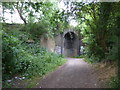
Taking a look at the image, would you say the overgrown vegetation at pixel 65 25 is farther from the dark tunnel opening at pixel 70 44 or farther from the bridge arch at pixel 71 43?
the dark tunnel opening at pixel 70 44

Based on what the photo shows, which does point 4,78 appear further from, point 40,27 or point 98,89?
point 40,27

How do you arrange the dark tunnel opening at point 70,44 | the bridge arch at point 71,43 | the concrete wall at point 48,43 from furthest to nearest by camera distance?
the dark tunnel opening at point 70,44, the bridge arch at point 71,43, the concrete wall at point 48,43

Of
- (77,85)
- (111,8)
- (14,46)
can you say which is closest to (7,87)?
(14,46)

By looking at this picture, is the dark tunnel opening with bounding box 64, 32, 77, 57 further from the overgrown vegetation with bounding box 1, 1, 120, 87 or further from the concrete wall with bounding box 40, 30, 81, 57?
the overgrown vegetation with bounding box 1, 1, 120, 87

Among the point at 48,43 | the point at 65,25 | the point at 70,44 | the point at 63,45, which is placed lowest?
the point at 63,45

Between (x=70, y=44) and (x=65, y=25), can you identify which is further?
(x=70, y=44)

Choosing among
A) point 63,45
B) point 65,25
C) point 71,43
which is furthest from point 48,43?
point 71,43

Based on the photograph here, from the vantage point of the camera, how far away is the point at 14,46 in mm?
5102

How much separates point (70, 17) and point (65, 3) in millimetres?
921

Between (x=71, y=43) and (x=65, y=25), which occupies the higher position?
(x=65, y=25)

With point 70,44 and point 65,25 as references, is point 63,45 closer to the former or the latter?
point 70,44

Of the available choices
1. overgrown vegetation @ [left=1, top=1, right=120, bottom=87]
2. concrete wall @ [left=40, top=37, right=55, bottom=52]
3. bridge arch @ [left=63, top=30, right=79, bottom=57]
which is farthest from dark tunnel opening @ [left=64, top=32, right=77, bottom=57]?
overgrown vegetation @ [left=1, top=1, right=120, bottom=87]

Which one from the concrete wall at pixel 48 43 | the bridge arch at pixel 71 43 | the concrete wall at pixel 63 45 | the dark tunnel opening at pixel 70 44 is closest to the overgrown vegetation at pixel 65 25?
the concrete wall at pixel 48 43

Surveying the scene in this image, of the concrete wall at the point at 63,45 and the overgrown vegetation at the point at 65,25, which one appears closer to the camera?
the overgrown vegetation at the point at 65,25
